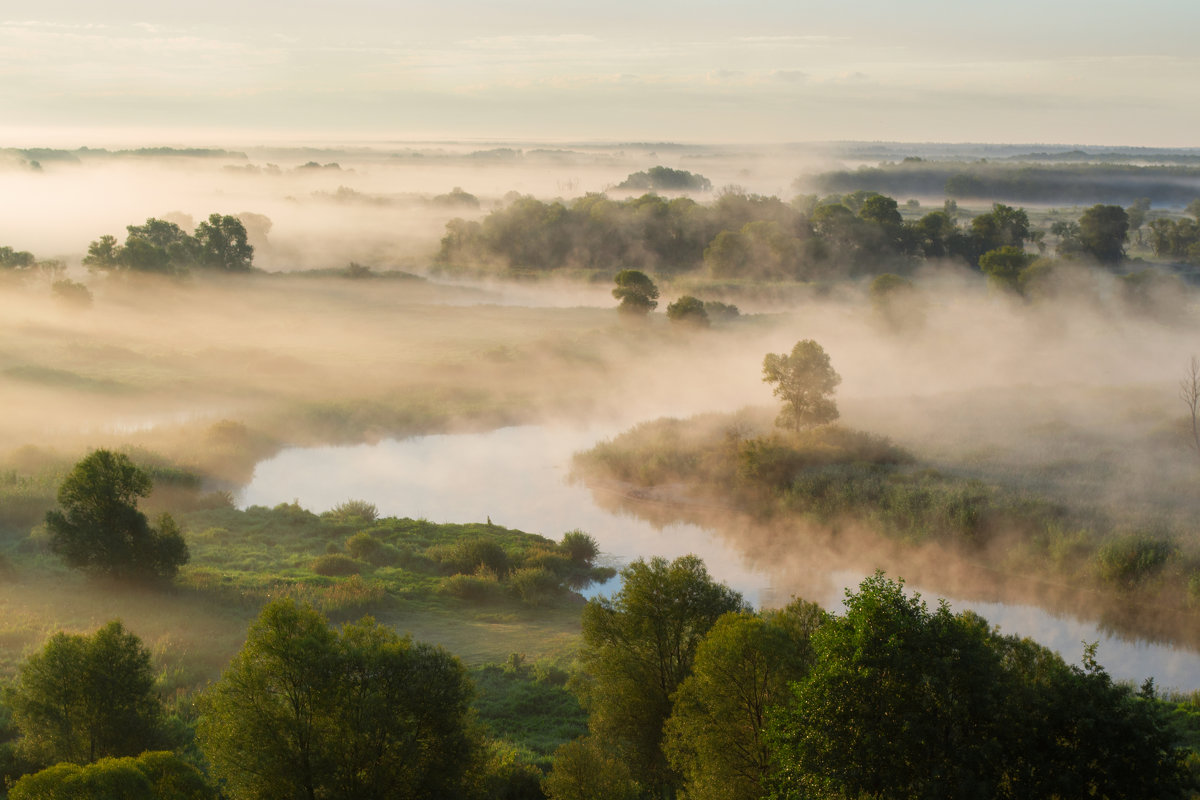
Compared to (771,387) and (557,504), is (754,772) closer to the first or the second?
(557,504)

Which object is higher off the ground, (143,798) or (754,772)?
(143,798)

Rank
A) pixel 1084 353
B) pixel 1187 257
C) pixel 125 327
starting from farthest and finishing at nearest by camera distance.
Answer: pixel 1187 257
pixel 125 327
pixel 1084 353

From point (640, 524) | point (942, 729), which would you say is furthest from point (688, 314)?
point (942, 729)

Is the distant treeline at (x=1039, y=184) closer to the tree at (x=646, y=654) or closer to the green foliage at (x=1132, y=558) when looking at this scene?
the green foliage at (x=1132, y=558)

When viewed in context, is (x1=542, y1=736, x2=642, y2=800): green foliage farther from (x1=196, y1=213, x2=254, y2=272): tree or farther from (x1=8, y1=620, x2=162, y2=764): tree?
(x1=196, y1=213, x2=254, y2=272): tree

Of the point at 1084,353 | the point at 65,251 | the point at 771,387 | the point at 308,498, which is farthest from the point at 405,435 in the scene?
the point at 65,251

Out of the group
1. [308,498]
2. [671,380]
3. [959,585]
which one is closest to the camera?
[959,585]

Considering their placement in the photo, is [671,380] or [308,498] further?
[671,380]
